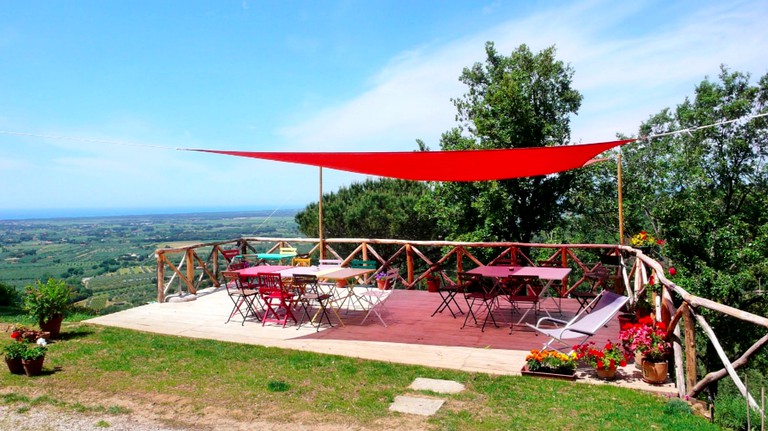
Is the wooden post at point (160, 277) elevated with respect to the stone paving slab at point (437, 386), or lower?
elevated

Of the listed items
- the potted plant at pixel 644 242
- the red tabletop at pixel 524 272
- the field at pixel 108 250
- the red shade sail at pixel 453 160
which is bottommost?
the field at pixel 108 250

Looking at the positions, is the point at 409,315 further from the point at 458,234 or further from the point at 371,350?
the point at 458,234

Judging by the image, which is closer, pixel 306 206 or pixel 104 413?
pixel 104 413

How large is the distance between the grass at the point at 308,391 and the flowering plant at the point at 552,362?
0.59ft

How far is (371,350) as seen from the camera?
16.6 ft

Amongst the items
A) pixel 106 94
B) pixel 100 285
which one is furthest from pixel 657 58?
pixel 106 94

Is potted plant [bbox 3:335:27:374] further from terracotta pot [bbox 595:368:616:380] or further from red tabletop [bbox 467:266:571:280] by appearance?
terracotta pot [bbox 595:368:616:380]

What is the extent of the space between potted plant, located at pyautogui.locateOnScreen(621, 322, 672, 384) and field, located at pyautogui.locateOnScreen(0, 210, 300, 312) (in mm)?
6851

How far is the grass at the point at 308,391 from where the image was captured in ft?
10.5

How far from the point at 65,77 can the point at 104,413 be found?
18.3 m

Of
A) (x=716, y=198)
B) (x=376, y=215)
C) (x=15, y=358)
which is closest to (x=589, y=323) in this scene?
(x=15, y=358)

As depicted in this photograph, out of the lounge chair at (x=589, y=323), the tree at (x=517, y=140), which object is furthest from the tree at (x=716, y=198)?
the lounge chair at (x=589, y=323)

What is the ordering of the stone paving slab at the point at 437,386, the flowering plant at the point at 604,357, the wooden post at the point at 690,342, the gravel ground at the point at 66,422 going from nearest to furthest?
1. the gravel ground at the point at 66,422
2. the wooden post at the point at 690,342
3. the stone paving slab at the point at 437,386
4. the flowering plant at the point at 604,357

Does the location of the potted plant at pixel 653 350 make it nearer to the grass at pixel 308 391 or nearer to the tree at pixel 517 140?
the grass at pixel 308 391
